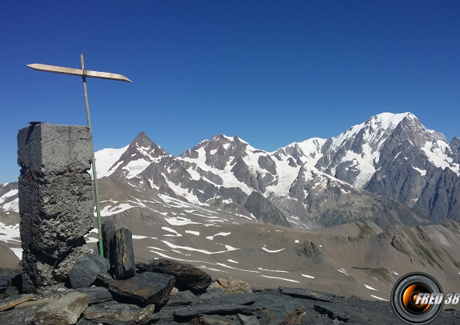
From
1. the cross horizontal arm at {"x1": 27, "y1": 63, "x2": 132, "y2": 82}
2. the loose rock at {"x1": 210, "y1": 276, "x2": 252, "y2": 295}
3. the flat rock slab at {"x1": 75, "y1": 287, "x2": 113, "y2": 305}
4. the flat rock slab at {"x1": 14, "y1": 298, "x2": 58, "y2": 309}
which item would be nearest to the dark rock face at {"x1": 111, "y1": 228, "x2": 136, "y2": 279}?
the flat rock slab at {"x1": 75, "y1": 287, "x2": 113, "y2": 305}

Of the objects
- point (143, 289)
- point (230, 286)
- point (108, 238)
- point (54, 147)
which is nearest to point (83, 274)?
point (108, 238)

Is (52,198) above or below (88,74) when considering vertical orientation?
below

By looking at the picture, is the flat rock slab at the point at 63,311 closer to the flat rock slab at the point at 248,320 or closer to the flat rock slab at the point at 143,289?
the flat rock slab at the point at 143,289

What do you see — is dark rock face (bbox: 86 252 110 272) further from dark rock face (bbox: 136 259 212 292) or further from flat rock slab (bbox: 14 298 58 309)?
flat rock slab (bbox: 14 298 58 309)

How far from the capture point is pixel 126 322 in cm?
1088

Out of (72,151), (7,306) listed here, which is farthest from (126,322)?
(72,151)

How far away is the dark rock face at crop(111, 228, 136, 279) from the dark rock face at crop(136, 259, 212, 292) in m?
0.84

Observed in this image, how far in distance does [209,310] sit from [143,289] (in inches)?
88.2

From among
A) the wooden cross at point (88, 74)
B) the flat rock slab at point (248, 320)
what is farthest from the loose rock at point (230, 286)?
the wooden cross at point (88, 74)

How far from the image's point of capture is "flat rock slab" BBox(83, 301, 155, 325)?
433 inches

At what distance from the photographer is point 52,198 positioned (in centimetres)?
1296

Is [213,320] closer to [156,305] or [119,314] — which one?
[156,305]

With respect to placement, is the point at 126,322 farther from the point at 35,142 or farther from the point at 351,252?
the point at 351,252

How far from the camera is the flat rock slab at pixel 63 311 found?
34.1 ft
